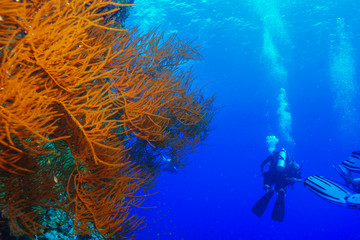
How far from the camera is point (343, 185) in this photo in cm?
600

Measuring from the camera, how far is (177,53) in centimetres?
498

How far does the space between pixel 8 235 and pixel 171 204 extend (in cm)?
5710

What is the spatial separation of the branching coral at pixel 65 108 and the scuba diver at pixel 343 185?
15.7ft

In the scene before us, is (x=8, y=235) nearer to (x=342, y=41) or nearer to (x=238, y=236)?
(x=238, y=236)

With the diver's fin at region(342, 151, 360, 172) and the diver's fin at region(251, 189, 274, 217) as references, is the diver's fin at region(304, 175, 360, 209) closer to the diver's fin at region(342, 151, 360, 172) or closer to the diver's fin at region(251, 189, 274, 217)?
the diver's fin at region(342, 151, 360, 172)

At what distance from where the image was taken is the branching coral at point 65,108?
6.63 feet

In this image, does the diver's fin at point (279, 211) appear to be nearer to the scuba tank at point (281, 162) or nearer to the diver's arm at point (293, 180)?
the diver's arm at point (293, 180)

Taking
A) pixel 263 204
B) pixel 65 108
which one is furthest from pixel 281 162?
pixel 65 108

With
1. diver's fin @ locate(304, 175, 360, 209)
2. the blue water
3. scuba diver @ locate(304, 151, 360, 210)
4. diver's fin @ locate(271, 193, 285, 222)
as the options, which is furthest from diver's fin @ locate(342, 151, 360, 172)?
the blue water

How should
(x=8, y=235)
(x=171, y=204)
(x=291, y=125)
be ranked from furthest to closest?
(x=291, y=125) < (x=171, y=204) < (x=8, y=235)

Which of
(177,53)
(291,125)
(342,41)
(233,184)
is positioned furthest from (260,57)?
(177,53)

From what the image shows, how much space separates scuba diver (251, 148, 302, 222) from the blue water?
12.0 metres

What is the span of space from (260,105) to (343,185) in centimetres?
6596

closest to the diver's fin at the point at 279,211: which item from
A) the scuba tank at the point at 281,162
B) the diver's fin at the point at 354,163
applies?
the scuba tank at the point at 281,162
